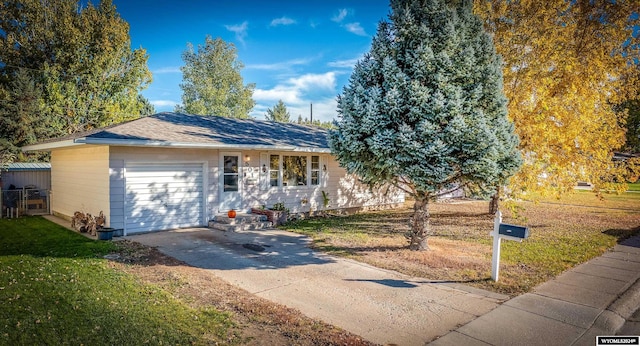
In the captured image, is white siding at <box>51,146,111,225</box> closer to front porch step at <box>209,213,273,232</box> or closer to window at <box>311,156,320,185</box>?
front porch step at <box>209,213,273,232</box>

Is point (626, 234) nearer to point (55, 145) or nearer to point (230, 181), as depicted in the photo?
point (230, 181)

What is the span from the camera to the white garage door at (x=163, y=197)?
1045cm

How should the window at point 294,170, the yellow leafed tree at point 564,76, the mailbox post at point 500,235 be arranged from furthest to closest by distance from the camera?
1. the window at point 294,170
2. the yellow leafed tree at point 564,76
3. the mailbox post at point 500,235

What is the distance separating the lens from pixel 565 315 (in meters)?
5.09

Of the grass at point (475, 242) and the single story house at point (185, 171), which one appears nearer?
the grass at point (475, 242)

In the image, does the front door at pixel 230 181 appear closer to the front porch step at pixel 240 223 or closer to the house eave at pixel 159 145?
the front porch step at pixel 240 223

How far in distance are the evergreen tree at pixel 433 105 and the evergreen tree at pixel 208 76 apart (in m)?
31.4

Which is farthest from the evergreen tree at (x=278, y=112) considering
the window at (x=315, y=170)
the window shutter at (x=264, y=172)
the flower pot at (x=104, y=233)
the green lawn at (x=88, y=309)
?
the green lawn at (x=88, y=309)

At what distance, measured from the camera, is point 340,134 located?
27.3 feet

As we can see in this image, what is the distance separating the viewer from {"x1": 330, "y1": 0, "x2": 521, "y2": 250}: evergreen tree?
23.5ft

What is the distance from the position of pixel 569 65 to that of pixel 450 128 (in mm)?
5557

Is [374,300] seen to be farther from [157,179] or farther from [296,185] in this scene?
[296,185]

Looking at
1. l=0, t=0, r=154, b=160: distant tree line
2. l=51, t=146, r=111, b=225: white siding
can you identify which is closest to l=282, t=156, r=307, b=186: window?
l=51, t=146, r=111, b=225: white siding

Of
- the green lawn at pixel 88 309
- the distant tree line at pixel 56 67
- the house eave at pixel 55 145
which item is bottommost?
the green lawn at pixel 88 309
